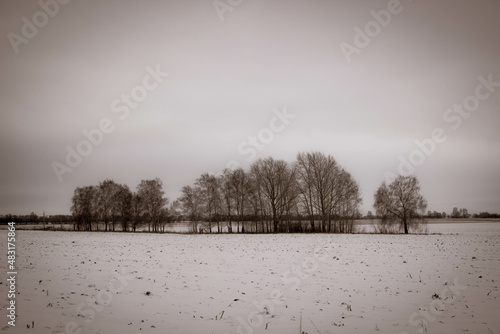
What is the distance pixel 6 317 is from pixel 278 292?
9.06m

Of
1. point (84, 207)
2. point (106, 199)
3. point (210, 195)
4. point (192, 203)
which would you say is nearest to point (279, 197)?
point (210, 195)

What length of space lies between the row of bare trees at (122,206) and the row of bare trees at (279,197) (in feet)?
38.8

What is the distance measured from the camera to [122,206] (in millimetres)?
78438

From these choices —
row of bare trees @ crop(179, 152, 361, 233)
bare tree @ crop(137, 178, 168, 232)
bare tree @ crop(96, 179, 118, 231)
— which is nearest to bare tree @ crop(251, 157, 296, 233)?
row of bare trees @ crop(179, 152, 361, 233)

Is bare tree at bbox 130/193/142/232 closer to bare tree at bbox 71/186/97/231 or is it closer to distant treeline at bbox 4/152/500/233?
distant treeline at bbox 4/152/500/233

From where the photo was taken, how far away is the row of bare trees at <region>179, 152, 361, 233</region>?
56.9m

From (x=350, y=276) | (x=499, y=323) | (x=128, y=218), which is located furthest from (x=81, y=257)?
(x=128, y=218)

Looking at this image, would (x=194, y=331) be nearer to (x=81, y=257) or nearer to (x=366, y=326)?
(x=366, y=326)

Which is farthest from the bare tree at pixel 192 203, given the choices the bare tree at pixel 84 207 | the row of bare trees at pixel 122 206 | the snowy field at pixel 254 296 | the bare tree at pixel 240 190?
the snowy field at pixel 254 296

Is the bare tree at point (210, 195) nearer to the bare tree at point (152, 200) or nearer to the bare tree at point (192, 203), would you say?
the bare tree at point (192, 203)

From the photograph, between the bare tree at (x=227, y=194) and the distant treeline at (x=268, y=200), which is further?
the bare tree at (x=227, y=194)

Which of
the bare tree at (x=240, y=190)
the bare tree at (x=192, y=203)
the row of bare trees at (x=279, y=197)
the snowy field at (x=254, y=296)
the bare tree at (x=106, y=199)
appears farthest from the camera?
the bare tree at (x=106, y=199)

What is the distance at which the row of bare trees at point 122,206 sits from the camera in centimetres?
7500

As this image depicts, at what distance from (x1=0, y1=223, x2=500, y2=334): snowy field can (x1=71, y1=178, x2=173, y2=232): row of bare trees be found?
5806 centimetres
